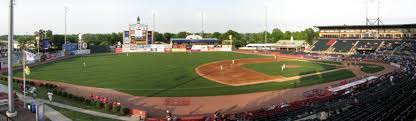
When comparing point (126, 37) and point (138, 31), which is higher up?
point (138, 31)

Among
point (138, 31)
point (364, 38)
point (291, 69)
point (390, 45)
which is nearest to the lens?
point (291, 69)

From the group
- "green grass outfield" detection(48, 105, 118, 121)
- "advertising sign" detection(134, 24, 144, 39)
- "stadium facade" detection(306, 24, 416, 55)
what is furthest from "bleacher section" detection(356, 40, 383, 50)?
"green grass outfield" detection(48, 105, 118, 121)

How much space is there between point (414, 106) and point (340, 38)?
81997mm

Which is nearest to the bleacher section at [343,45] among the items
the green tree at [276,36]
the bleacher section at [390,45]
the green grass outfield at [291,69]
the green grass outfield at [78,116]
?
the bleacher section at [390,45]

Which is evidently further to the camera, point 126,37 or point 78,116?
point 126,37

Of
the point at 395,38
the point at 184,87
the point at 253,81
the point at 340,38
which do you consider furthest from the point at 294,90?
the point at 340,38

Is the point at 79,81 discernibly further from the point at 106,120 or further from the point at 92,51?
the point at 92,51

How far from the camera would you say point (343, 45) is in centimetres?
9188

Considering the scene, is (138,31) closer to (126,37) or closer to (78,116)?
(126,37)

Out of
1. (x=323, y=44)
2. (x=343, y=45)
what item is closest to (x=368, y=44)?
(x=343, y=45)

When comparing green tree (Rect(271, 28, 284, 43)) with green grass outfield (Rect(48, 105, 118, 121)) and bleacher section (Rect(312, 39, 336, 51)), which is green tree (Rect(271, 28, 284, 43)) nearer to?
bleacher section (Rect(312, 39, 336, 51))

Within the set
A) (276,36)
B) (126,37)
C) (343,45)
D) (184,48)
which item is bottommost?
(184,48)

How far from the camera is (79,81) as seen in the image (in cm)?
4197

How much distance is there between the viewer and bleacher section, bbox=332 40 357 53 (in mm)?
88963
